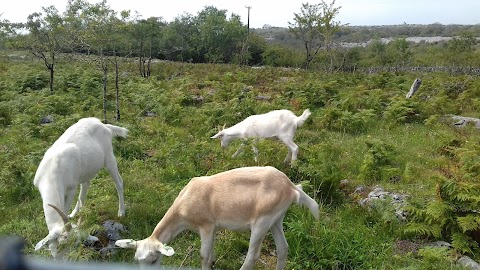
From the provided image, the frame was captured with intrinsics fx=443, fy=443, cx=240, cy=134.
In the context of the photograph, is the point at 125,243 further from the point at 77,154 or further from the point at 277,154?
the point at 277,154

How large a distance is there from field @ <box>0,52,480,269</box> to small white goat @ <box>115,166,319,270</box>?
0.52 m

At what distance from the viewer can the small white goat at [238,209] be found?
5098 mm

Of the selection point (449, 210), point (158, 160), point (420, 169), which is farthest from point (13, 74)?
point (449, 210)

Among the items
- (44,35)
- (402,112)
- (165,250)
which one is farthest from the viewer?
(44,35)

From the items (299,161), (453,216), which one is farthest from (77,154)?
(453,216)

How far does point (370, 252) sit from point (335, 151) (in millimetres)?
4418

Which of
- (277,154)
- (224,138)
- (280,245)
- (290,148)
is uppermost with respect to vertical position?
(224,138)

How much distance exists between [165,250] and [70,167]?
86.5 inches

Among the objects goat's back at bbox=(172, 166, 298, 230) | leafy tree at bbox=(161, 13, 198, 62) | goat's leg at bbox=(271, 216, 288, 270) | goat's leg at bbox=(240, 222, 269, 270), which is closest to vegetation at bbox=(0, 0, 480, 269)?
goat's leg at bbox=(271, 216, 288, 270)

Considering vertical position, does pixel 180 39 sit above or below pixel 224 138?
above

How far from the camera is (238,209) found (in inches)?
205

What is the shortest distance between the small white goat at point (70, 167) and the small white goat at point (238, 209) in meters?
1.25

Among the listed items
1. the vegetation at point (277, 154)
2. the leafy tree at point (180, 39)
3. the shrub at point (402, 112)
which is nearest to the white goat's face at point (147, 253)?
the vegetation at point (277, 154)

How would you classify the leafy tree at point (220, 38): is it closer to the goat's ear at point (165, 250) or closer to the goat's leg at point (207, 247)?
the goat's leg at point (207, 247)
